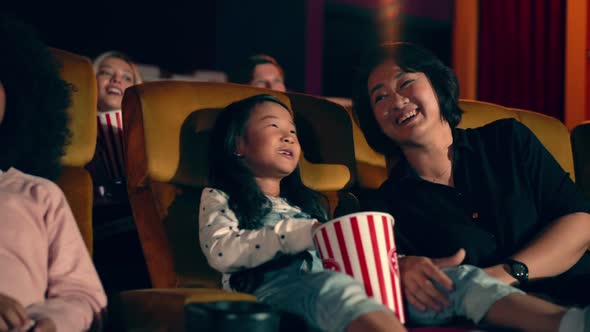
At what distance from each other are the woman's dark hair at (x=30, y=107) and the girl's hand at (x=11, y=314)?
423 mm

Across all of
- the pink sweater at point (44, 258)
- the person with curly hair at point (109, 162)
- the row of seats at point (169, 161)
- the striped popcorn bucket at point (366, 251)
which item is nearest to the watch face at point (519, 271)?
the striped popcorn bucket at point (366, 251)

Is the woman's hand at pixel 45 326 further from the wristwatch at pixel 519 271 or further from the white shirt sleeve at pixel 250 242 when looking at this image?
the wristwatch at pixel 519 271

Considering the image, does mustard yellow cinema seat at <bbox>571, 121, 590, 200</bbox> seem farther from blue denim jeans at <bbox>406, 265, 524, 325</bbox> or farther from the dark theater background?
the dark theater background

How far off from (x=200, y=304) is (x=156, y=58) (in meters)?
4.24

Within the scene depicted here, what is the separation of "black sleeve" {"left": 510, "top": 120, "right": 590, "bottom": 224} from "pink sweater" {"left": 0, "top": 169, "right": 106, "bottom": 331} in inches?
43.8

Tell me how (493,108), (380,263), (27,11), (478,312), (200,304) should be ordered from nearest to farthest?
(200,304)
(380,263)
(478,312)
(493,108)
(27,11)

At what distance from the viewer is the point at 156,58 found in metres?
5.18

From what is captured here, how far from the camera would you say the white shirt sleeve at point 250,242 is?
60.9 inches

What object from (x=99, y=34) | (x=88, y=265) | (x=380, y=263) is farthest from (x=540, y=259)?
(x=99, y=34)

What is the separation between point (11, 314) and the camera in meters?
1.23

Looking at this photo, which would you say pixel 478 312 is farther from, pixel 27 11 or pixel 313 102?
pixel 27 11

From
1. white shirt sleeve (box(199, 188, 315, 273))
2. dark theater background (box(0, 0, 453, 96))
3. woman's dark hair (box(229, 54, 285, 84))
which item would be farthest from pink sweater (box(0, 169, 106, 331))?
dark theater background (box(0, 0, 453, 96))

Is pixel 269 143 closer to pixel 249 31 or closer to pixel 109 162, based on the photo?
pixel 109 162

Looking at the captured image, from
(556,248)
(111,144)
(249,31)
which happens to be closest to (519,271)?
(556,248)
